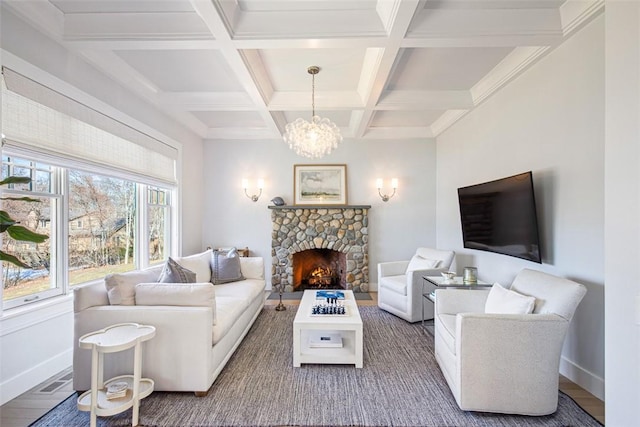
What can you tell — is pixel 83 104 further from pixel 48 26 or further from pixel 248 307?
pixel 248 307

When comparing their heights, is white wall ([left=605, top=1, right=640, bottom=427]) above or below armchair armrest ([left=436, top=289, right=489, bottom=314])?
above

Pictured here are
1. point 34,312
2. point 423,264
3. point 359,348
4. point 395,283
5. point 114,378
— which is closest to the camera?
point 114,378

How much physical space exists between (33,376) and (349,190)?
4.25m

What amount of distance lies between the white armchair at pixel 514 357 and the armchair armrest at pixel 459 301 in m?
0.62

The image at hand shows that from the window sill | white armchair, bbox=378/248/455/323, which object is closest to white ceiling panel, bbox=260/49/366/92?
white armchair, bbox=378/248/455/323

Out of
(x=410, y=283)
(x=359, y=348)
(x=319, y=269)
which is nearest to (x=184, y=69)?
(x=359, y=348)

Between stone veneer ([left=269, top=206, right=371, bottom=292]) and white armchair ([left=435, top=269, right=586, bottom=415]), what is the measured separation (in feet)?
9.86

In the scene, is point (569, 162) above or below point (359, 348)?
above

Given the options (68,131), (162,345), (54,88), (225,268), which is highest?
(54,88)

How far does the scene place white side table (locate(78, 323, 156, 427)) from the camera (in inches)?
66.6

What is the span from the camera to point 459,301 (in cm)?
247

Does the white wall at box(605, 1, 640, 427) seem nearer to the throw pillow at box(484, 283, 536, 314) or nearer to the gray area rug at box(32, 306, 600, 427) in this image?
the throw pillow at box(484, 283, 536, 314)

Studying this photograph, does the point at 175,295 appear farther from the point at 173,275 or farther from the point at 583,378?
the point at 583,378

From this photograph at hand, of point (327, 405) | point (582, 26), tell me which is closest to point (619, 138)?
point (582, 26)
